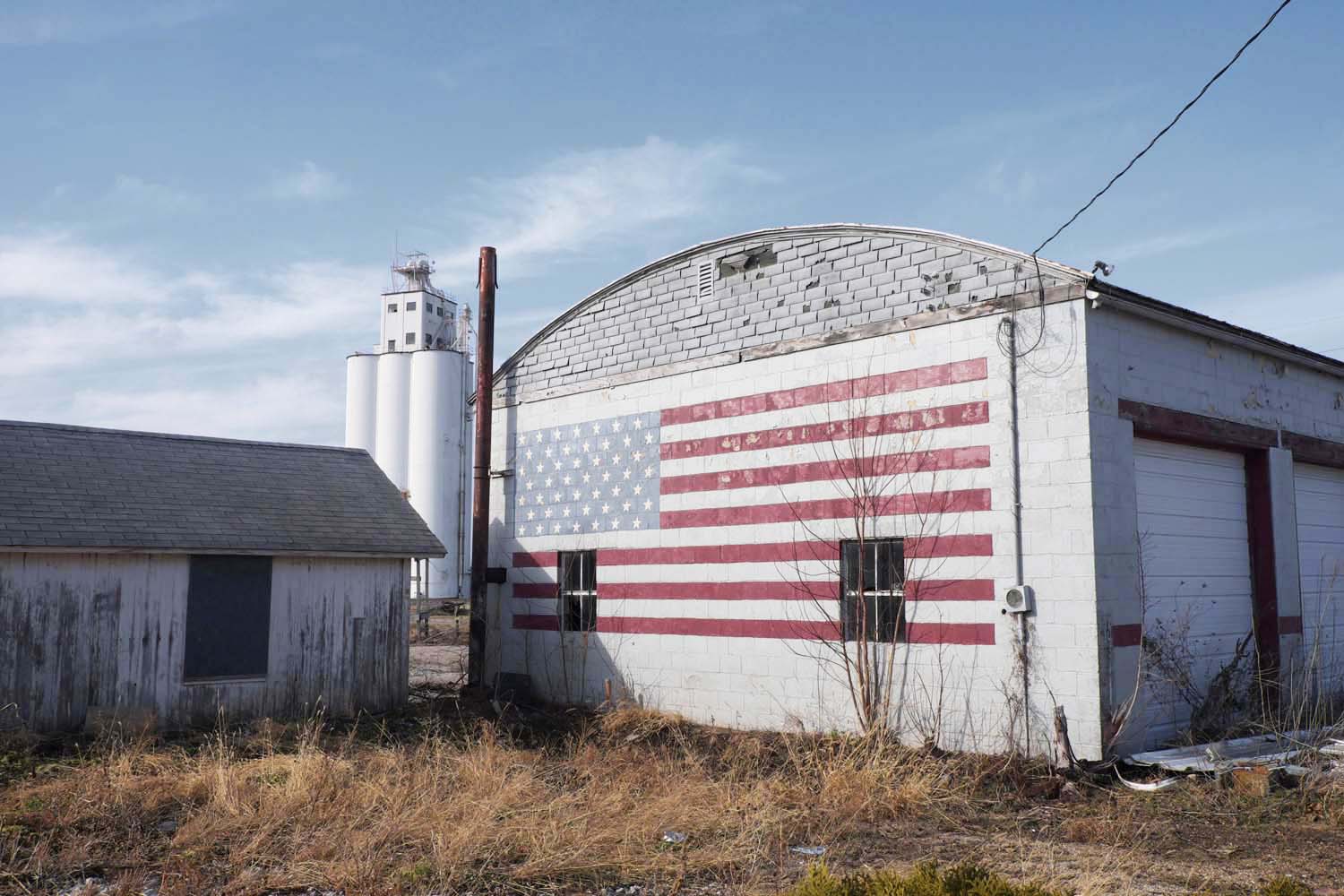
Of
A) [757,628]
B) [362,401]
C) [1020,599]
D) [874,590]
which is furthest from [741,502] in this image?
[362,401]

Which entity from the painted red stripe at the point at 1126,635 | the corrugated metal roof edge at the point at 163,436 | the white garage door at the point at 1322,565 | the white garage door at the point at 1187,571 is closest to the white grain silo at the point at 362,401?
the corrugated metal roof edge at the point at 163,436

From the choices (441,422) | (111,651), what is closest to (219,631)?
(111,651)

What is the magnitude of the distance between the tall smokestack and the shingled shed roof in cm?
76

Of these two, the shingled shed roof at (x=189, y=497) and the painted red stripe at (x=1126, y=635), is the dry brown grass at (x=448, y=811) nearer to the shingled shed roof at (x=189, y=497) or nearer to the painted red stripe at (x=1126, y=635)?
the painted red stripe at (x=1126, y=635)

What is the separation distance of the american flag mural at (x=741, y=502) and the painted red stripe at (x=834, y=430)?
0.05 ft

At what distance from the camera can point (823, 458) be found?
1322 centimetres

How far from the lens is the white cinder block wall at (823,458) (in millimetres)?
11039

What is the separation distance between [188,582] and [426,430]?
99.5 feet

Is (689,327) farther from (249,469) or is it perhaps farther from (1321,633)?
(1321,633)

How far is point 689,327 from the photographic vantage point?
15172mm

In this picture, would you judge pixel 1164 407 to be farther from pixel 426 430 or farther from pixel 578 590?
pixel 426 430

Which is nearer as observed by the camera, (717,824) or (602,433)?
(717,824)

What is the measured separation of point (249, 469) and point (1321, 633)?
50.3 feet

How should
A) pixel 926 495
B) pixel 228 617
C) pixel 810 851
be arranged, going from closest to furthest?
pixel 810 851, pixel 926 495, pixel 228 617
